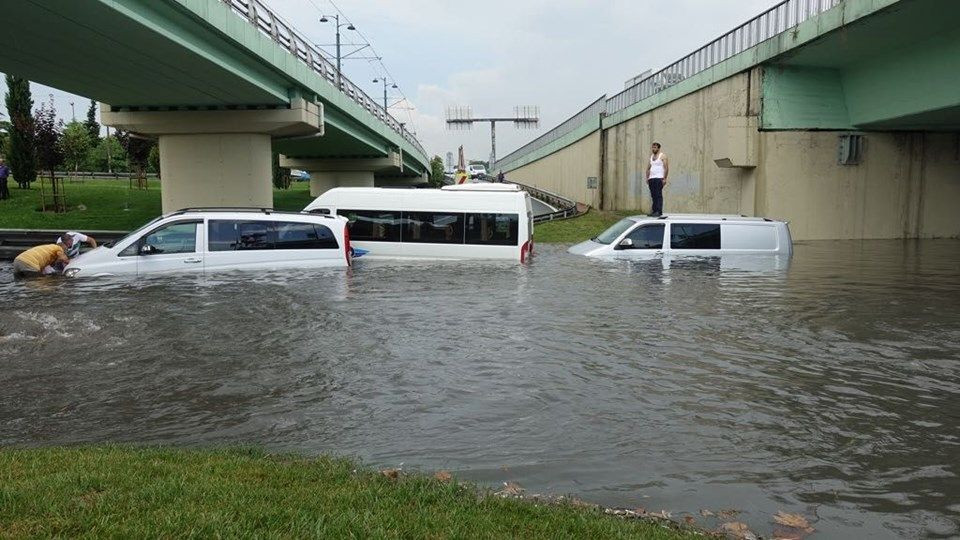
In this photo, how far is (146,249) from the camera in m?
13.3

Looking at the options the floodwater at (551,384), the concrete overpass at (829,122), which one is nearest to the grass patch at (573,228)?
the concrete overpass at (829,122)

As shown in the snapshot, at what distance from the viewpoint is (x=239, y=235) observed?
46.0 feet

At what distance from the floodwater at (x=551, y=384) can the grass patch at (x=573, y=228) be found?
12.0m

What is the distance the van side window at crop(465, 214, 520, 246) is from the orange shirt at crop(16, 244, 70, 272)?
794 centimetres

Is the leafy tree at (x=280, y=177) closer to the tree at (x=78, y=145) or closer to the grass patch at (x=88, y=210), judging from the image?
the tree at (x=78, y=145)

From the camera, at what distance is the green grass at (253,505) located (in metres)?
3.38

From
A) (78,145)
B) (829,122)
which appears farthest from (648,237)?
(78,145)

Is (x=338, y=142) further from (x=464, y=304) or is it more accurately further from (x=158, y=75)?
(x=464, y=304)

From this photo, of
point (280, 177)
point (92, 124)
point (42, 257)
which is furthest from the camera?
point (92, 124)

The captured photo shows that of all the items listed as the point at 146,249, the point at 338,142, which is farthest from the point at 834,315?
the point at 338,142

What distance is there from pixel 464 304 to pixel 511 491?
700 centimetres

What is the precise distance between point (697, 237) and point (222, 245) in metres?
9.45

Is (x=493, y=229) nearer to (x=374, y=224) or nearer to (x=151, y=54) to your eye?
(x=374, y=224)

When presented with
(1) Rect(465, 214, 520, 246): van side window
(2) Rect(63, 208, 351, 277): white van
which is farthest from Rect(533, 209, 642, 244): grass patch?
(2) Rect(63, 208, 351, 277): white van
